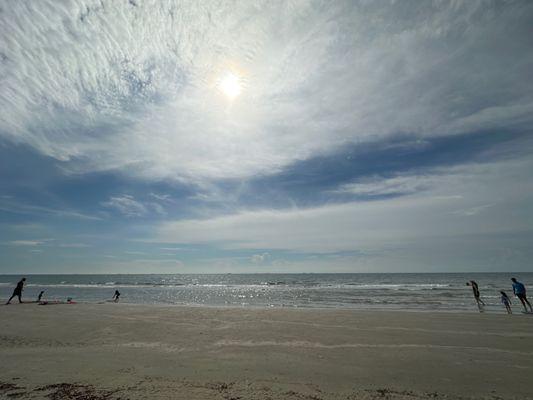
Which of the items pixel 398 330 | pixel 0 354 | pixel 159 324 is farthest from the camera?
pixel 159 324

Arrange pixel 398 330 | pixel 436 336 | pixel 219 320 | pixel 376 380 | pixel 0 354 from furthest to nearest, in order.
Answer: pixel 219 320
pixel 398 330
pixel 436 336
pixel 0 354
pixel 376 380

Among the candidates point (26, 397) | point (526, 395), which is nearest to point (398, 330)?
point (526, 395)

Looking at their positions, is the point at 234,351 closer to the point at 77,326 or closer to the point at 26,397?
the point at 26,397

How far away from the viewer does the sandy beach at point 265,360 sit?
6441 millimetres

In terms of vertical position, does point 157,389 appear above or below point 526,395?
above

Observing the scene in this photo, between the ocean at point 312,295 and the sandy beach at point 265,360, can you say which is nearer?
the sandy beach at point 265,360

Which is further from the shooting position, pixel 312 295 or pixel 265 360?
pixel 312 295

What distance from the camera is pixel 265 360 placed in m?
8.76

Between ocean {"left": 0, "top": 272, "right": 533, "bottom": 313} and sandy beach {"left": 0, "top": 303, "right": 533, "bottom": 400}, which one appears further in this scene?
ocean {"left": 0, "top": 272, "right": 533, "bottom": 313}

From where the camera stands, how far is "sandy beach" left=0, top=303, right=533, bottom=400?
6.44 meters

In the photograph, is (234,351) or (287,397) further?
(234,351)

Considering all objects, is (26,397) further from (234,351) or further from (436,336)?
(436,336)

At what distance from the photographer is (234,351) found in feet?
32.1

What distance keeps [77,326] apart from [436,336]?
16265 mm
